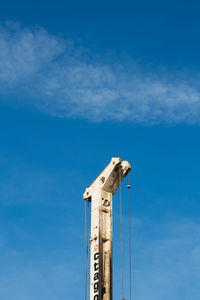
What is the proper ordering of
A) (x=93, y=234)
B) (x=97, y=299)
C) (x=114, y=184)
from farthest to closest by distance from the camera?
1. (x=114, y=184)
2. (x=93, y=234)
3. (x=97, y=299)

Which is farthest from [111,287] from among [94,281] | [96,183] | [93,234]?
[96,183]

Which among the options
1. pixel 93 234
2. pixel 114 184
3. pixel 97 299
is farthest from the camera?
pixel 114 184

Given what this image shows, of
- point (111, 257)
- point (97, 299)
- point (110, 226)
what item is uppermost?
point (110, 226)

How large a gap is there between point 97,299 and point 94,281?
878 millimetres

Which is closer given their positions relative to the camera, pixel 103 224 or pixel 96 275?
pixel 96 275

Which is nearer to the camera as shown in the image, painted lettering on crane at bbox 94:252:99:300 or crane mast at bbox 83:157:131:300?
painted lettering on crane at bbox 94:252:99:300

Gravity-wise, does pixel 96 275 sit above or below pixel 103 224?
below

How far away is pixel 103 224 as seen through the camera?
2514 cm

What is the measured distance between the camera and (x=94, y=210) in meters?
25.6

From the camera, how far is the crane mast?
23.5 meters

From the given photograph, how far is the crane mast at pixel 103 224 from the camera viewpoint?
77.2ft

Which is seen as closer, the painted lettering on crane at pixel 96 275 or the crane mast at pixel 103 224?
the painted lettering on crane at pixel 96 275

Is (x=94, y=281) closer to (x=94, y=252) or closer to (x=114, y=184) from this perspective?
(x=94, y=252)

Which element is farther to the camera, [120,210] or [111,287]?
[120,210]
